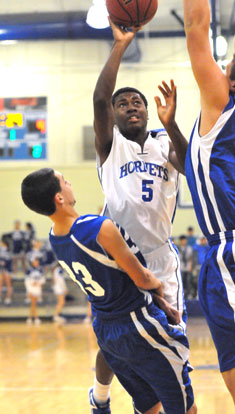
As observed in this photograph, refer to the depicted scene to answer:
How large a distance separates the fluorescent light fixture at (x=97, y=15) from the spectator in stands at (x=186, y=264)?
5424mm

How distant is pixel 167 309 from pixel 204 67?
4.25 ft

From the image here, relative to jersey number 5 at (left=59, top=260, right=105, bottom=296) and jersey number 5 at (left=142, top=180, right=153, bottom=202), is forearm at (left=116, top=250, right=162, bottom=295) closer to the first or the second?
jersey number 5 at (left=59, top=260, right=105, bottom=296)

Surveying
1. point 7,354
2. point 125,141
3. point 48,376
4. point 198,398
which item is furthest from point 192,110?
point 125,141

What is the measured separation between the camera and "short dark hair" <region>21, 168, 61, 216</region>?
10.7 feet

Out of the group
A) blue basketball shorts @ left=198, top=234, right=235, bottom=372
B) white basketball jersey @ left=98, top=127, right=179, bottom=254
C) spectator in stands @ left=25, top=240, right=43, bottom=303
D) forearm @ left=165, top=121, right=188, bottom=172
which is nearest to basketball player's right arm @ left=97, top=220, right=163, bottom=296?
blue basketball shorts @ left=198, top=234, right=235, bottom=372

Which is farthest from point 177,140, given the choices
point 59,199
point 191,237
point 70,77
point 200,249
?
point 70,77

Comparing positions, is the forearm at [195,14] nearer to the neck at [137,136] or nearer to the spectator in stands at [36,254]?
the neck at [137,136]

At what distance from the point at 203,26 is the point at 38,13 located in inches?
545

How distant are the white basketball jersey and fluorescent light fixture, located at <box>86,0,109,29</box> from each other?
11.5m

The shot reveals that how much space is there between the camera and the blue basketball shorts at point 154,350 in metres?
3.22

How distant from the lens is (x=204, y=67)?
2869 millimetres

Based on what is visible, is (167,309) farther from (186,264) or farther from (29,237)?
(29,237)

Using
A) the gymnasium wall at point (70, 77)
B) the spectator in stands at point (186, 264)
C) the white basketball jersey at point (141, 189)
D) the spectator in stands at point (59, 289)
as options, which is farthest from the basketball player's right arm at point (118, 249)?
the gymnasium wall at point (70, 77)

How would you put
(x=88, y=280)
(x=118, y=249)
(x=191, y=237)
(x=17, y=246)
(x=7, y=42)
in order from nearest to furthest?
(x=118, y=249) → (x=88, y=280) → (x=191, y=237) → (x=7, y=42) → (x=17, y=246)
